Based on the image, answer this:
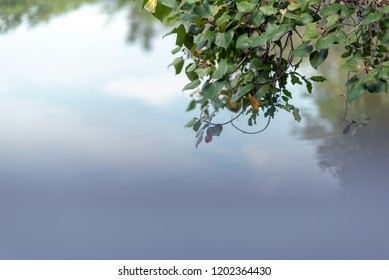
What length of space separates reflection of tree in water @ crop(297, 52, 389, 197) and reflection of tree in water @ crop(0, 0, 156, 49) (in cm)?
179

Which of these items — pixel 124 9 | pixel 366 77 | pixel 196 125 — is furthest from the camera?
pixel 124 9

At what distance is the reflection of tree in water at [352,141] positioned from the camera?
3645 mm

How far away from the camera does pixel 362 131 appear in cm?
442

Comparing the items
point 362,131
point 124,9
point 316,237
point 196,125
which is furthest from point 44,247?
point 124,9

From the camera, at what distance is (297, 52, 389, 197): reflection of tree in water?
3.64 m

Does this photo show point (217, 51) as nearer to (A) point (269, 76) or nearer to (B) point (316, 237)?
(A) point (269, 76)

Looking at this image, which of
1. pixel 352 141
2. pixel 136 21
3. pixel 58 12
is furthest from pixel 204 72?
pixel 58 12

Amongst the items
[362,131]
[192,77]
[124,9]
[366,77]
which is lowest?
[366,77]

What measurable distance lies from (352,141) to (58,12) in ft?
15.6

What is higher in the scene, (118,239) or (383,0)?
(118,239)

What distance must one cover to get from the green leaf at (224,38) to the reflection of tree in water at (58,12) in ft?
14.7

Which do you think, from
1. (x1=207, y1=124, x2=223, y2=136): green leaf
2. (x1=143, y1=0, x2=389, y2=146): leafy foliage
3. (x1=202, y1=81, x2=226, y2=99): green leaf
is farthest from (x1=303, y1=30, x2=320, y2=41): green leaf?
(x1=207, y1=124, x2=223, y2=136): green leaf

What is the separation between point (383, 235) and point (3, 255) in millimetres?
1620

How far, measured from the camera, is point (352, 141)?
4.28m
